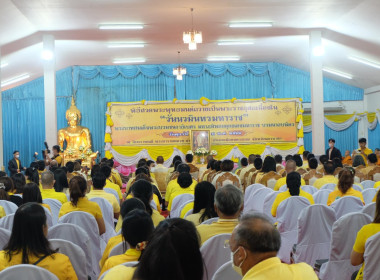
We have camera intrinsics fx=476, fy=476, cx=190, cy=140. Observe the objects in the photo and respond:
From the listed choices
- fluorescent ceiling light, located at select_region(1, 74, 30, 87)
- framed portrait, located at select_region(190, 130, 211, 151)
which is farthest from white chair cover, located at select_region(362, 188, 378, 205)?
fluorescent ceiling light, located at select_region(1, 74, 30, 87)

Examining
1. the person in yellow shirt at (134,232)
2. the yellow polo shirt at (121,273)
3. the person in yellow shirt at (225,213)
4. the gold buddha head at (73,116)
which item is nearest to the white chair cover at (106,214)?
the person in yellow shirt at (225,213)

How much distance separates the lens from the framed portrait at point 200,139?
15273mm

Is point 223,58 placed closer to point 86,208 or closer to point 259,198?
point 259,198

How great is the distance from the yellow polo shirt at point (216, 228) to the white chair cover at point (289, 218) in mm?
1576

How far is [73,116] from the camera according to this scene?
55.3 feet

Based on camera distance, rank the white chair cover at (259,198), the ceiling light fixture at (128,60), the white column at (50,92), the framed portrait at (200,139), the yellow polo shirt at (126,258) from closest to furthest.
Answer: the yellow polo shirt at (126,258) < the white chair cover at (259,198) < the white column at (50,92) < the framed portrait at (200,139) < the ceiling light fixture at (128,60)

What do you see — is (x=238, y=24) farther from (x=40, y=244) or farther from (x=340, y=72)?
(x=40, y=244)

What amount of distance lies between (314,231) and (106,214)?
2168 millimetres

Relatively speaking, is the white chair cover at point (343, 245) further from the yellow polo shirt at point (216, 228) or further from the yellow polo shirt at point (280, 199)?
the yellow polo shirt at point (280, 199)

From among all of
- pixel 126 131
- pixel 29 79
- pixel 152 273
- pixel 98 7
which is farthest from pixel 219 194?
pixel 29 79

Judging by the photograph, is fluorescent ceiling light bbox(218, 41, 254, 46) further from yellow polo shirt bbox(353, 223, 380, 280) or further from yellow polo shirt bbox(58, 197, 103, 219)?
yellow polo shirt bbox(353, 223, 380, 280)

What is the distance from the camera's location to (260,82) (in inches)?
707

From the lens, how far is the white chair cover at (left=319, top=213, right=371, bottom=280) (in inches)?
139

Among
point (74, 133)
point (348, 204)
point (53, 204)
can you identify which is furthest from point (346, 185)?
point (74, 133)
